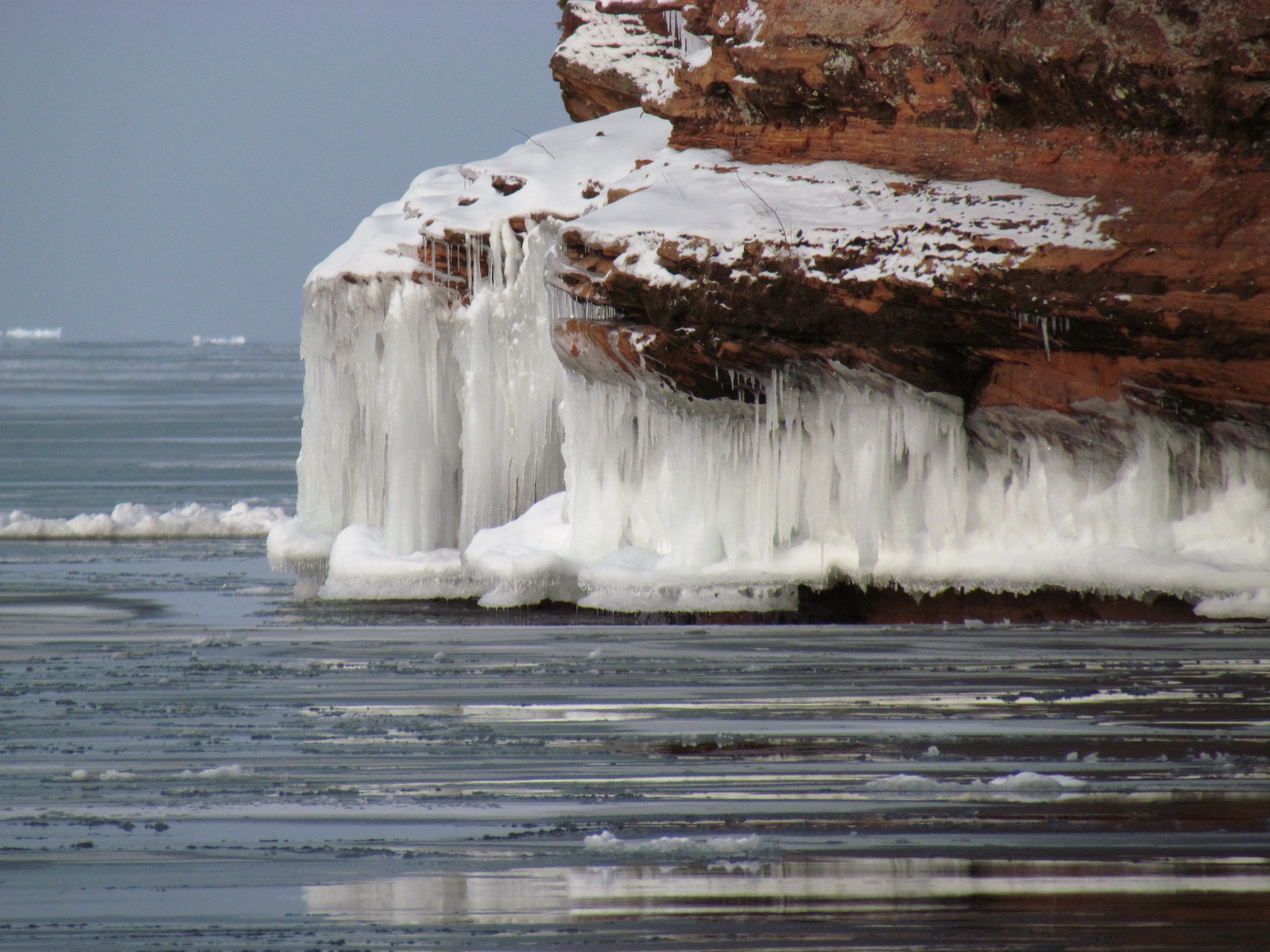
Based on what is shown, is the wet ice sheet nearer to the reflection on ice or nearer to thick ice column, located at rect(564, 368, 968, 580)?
the reflection on ice

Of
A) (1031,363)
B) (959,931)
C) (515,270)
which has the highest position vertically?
(515,270)

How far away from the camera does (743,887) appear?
5.62 meters

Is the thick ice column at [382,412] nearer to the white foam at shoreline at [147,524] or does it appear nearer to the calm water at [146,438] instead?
the white foam at shoreline at [147,524]

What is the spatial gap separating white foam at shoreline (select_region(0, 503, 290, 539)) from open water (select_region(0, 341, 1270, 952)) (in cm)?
1091

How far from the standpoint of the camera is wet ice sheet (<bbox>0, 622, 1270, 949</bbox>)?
532 cm

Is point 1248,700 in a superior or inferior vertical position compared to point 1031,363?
inferior

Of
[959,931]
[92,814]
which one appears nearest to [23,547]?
[92,814]

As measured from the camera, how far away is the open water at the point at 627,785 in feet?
17.4

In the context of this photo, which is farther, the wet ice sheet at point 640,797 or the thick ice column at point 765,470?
the thick ice column at point 765,470

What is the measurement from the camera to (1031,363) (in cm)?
1259

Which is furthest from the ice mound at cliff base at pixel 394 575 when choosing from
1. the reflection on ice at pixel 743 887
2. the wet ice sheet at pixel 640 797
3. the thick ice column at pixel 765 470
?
the reflection on ice at pixel 743 887

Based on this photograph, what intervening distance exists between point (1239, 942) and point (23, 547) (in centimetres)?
1943

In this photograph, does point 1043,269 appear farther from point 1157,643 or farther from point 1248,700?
point 1248,700

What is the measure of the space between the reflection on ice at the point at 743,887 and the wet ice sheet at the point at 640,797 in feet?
0.05
